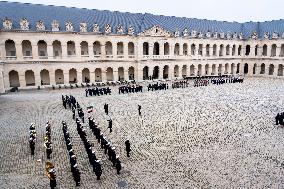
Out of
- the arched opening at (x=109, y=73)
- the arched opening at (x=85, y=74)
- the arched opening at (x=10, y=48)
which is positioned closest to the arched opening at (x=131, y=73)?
the arched opening at (x=109, y=73)

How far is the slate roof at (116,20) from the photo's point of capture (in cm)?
4153

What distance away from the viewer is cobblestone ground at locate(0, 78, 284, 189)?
1279 centimetres

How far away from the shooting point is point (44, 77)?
43938 millimetres

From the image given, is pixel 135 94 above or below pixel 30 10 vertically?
below

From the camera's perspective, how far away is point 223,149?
1634 cm

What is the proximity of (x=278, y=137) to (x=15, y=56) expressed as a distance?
1468 inches

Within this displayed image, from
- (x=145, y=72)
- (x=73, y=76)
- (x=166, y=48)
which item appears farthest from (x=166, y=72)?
(x=73, y=76)

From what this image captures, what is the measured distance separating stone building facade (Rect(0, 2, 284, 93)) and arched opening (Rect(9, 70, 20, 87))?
0.01 m

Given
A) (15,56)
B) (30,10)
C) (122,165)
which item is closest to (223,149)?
(122,165)

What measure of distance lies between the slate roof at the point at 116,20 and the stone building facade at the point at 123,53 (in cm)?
75

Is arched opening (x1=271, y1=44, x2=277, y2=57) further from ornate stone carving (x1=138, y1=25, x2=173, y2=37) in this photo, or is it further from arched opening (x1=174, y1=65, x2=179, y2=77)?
ornate stone carving (x1=138, y1=25, x2=173, y2=37)

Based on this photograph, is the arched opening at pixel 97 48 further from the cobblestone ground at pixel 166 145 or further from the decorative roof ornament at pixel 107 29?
the cobblestone ground at pixel 166 145

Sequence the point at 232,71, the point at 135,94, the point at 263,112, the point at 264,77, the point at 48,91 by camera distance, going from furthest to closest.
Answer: the point at 232,71 → the point at 264,77 → the point at 48,91 → the point at 135,94 → the point at 263,112

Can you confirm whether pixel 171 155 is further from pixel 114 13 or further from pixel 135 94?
pixel 114 13
